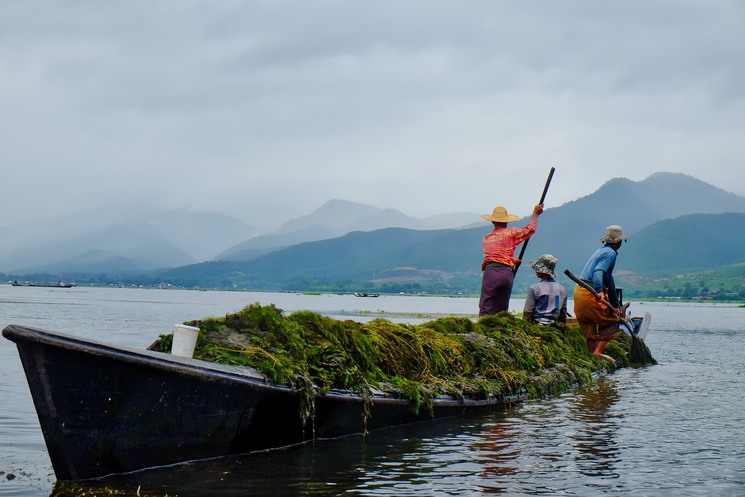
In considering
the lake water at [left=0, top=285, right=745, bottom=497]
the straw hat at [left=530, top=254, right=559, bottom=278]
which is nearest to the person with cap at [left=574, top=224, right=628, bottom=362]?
the straw hat at [left=530, top=254, right=559, bottom=278]

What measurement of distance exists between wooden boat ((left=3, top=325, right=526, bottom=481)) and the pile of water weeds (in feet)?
1.57

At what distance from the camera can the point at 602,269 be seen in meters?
17.9

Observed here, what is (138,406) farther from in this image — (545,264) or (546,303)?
(546,303)

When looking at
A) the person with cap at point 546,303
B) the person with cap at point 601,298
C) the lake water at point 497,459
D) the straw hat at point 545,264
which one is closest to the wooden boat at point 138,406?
the lake water at point 497,459

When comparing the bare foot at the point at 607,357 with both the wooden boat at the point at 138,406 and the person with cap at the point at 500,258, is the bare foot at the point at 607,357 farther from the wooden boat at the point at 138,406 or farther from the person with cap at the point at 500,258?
the wooden boat at the point at 138,406

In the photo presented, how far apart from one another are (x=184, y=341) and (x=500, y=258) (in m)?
10.1

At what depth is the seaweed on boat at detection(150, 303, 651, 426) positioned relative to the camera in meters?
9.90

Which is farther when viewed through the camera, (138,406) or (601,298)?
(601,298)

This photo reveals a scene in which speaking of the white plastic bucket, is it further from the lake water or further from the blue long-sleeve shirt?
the blue long-sleeve shirt

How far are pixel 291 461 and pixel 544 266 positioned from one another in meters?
9.95

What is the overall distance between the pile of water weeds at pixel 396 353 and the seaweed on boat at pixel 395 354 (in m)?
0.01

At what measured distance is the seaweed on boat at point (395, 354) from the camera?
390 inches

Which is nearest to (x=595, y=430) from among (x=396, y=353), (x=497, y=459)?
(x=497, y=459)

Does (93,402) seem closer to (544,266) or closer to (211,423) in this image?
(211,423)
